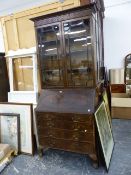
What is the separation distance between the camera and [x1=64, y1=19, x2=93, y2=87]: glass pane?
2373mm

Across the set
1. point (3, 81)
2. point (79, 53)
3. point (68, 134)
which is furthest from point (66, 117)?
point (3, 81)

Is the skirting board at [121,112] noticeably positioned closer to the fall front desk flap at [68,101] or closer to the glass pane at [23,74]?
the fall front desk flap at [68,101]

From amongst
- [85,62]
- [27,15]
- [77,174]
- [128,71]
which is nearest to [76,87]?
[85,62]

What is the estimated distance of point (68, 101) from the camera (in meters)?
2.42

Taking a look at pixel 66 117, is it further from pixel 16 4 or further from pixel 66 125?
pixel 16 4

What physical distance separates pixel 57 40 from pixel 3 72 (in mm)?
1402

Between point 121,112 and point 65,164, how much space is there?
1978mm

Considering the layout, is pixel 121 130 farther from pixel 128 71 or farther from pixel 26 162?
pixel 26 162

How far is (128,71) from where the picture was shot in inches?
157

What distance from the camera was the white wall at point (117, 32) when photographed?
390 centimetres

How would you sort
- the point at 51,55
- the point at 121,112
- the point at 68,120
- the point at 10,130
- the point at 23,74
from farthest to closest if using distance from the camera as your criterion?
the point at 121,112
the point at 23,74
the point at 10,130
the point at 51,55
the point at 68,120

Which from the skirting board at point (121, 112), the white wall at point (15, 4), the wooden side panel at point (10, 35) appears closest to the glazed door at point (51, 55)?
the wooden side panel at point (10, 35)

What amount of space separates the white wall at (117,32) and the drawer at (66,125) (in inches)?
93.6

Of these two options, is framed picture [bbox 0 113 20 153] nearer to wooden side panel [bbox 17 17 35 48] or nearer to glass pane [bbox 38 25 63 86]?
glass pane [bbox 38 25 63 86]
